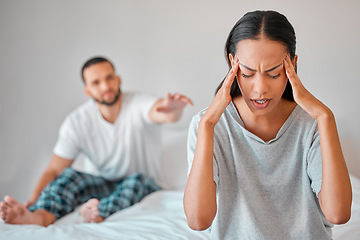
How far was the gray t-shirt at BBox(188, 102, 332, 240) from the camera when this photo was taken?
89 centimetres

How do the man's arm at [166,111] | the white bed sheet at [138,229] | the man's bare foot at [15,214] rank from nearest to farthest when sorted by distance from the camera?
1. the white bed sheet at [138,229]
2. the man's bare foot at [15,214]
3. the man's arm at [166,111]

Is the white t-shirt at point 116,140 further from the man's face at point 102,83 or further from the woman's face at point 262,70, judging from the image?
the woman's face at point 262,70

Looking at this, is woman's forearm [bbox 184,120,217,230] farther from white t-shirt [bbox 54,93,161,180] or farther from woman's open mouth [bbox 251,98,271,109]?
white t-shirt [bbox 54,93,161,180]

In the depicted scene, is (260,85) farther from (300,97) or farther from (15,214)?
(15,214)

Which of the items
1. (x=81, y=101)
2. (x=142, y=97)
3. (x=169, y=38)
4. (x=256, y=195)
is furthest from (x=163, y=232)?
(x=81, y=101)

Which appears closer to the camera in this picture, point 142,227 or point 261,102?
point 261,102

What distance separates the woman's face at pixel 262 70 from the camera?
31.6 inches

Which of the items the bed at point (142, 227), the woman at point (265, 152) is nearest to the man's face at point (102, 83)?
the bed at point (142, 227)

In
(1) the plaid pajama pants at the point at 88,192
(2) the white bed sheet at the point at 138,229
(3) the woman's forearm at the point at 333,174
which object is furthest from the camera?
(1) the plaid pajama pants at the point at 88,192

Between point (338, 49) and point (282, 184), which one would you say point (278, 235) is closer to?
point (282, 184)

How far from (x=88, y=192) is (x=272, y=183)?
41.7 inches

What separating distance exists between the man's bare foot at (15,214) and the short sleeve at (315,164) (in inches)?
39.0

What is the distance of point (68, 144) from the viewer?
6.09 feet

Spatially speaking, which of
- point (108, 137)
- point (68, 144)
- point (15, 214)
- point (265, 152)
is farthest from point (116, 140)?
point (265, 152)
